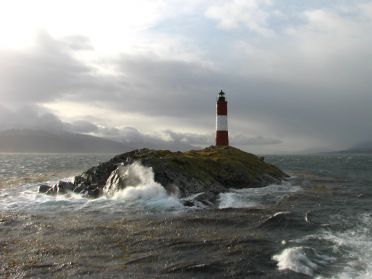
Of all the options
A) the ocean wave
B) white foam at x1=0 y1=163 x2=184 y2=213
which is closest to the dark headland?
white foam at x1=0 y1=163 x2=184 y2=213

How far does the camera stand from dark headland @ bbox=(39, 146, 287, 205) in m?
29.8

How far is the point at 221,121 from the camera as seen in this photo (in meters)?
54.0

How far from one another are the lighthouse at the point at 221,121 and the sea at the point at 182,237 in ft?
80.8

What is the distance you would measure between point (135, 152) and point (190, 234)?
20495 millimetres

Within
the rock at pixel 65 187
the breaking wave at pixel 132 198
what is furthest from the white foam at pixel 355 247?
the rock at pixel 65 187

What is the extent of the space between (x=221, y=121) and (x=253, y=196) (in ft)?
81.7

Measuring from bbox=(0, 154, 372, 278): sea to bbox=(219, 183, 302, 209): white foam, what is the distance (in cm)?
14

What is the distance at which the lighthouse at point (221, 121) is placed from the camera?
53719 mm

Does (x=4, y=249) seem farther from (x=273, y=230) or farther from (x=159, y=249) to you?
(x=273, y=230)

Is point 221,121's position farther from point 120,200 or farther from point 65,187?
point 120,200

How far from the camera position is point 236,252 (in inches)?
592

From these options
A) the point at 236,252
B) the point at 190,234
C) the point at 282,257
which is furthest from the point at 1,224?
the point at 282,257

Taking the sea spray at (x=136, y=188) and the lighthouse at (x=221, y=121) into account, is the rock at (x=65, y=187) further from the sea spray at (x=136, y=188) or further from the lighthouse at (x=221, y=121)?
the lighthouse at (x=221, y=121)

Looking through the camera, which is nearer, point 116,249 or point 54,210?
point 116,249
